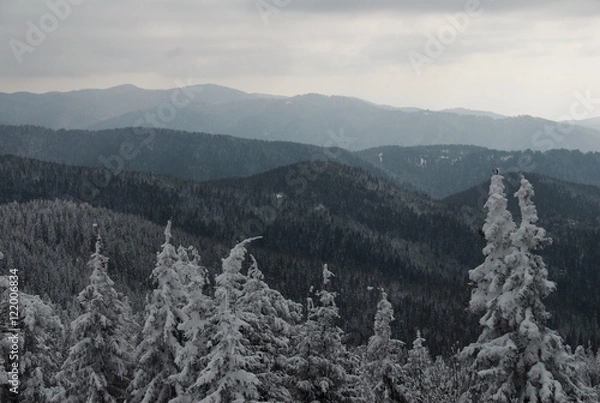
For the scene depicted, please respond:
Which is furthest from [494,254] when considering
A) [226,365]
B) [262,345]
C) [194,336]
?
[194,336]

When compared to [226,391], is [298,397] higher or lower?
lower

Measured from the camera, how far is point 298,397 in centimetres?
2330

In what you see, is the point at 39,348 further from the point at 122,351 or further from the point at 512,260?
the point at 512,260

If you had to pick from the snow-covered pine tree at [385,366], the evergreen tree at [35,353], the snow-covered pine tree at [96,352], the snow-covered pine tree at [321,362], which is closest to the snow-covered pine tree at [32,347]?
the evergreen tree at [35,353]

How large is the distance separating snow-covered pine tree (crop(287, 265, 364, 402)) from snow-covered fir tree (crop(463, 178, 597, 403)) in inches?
300

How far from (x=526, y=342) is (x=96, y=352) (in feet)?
58.6

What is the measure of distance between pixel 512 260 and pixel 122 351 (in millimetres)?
16918

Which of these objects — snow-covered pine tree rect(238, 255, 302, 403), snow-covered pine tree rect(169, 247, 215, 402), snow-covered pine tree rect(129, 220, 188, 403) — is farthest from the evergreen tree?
snow-covered pine tree rect(238, 255, 302, 403)

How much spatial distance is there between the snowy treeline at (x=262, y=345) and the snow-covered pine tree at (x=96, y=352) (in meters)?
0.05

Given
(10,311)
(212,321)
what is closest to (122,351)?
(10,311)

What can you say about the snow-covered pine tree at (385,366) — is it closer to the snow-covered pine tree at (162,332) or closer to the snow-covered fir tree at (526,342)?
the snow-covered pine tree at (162,332)

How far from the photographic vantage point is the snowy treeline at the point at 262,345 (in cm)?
1664

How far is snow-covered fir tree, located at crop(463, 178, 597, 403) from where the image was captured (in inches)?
642

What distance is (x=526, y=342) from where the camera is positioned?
16844 millimetres
